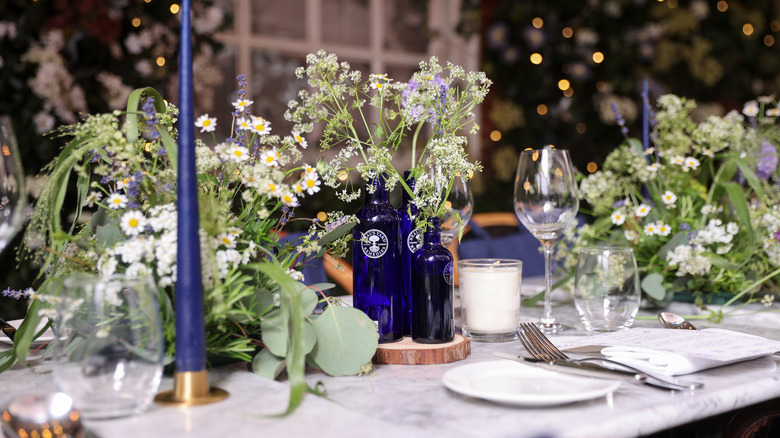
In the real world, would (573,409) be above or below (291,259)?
below

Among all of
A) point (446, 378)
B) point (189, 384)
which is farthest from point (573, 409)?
point (189, 384)

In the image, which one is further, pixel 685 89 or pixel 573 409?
pixel 685 89

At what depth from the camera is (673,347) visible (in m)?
0.94

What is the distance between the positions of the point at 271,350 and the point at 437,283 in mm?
254

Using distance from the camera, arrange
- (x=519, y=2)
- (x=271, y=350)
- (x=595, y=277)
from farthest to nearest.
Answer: (x=519, y=2) < (x=595, y=277) < (x=271, y=350)

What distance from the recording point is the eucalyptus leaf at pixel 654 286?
132 centimetres

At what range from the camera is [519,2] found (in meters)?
3.66

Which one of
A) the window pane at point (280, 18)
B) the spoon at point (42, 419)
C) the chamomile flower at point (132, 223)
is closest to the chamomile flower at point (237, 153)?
the chamomile flower at point (132, 223)

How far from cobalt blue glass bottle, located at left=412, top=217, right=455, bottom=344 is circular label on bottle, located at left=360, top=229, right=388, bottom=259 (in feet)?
→ 0.16

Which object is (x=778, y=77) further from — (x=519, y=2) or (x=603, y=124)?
(x=519, y=2)

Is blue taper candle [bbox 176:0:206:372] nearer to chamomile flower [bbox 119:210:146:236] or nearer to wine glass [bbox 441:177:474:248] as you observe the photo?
chamomile flower [bbox 119:210:146:236]

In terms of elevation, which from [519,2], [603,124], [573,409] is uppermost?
[519,2]

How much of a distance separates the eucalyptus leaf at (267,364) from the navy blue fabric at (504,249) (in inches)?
48.3

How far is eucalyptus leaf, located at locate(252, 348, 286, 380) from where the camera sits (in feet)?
2.80
